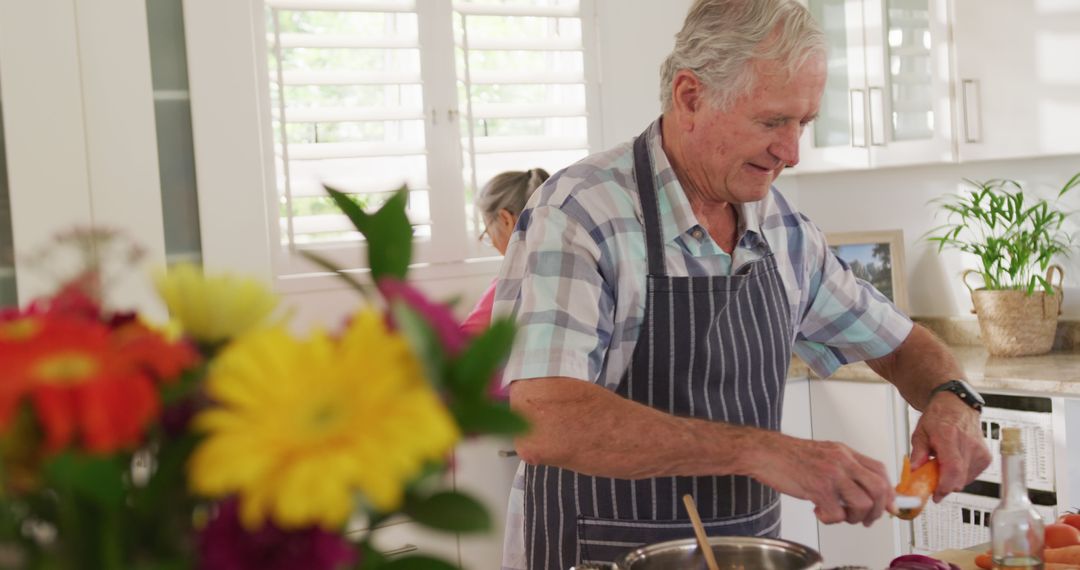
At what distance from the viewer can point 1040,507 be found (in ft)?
10.0

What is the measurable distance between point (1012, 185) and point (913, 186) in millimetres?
340

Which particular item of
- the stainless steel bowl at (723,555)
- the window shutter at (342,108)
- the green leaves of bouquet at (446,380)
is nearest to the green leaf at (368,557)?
the green leaves of bouquet at (446,380)

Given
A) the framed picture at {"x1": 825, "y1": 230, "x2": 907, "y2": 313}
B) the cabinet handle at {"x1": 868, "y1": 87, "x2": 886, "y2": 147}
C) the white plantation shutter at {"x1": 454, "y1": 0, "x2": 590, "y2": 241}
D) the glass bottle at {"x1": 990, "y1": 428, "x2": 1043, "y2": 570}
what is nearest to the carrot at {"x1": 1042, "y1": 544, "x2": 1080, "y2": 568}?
the glass bottle at {"x1": 990, "y1": 428, "x2": 1043, "y2": 570}

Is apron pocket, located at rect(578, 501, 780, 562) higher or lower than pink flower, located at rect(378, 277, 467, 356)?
lower

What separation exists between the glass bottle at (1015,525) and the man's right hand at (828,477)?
13 centimetres

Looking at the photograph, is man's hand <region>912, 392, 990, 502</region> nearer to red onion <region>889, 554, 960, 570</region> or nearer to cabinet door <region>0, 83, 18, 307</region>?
red onion <region>889, 554, 960, 570</region>

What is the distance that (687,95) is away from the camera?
5.82 feet

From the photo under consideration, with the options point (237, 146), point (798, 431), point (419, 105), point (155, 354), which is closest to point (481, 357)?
point (155, 354)

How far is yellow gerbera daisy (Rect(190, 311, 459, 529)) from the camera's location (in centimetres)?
40

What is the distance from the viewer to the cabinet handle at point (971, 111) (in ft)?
11.1

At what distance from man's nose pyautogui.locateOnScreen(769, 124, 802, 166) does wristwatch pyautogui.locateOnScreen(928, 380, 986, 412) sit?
41 cm

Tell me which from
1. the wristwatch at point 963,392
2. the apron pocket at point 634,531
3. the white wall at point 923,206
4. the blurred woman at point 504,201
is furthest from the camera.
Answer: the white wall at point 923,206

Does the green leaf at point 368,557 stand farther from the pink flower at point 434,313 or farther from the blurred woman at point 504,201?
the blurred woman at point 504,201

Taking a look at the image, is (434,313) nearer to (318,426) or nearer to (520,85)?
(318,426)
